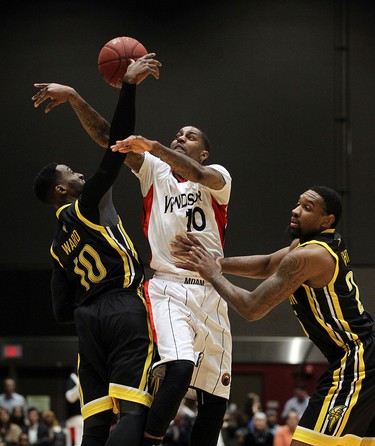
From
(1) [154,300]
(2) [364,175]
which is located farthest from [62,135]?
(1) [154,300]

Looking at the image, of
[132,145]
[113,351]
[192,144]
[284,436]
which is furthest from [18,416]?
[132,145]

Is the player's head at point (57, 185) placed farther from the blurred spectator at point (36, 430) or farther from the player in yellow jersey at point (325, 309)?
the blurred spectator at point (36, 430)

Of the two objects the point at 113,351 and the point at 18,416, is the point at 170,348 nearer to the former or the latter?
the point at 113,351

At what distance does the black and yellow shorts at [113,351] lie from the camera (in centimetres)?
491

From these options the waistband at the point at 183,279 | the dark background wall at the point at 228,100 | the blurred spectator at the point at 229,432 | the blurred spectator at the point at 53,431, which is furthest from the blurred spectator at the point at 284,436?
the waistband at the point at 183,279

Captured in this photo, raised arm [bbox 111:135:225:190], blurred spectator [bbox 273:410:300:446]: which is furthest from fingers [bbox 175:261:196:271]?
blurred spectator [bbox 273:410:300:446]

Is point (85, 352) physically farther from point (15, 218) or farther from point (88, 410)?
point (15, 218)

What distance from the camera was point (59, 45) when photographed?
1401 centimetres

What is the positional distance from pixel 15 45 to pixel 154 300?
9610 millimetres

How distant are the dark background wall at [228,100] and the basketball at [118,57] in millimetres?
7598

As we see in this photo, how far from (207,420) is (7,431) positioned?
30.2ft

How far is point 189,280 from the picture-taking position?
552 cm

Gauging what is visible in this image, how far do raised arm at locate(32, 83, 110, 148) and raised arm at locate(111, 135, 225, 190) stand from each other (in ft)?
1.77

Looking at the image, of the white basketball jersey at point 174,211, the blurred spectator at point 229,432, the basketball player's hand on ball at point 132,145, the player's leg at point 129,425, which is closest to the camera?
the player's leg at point 129,425
